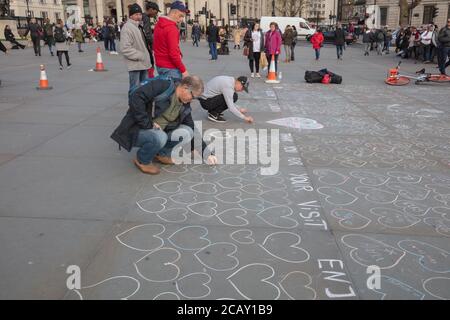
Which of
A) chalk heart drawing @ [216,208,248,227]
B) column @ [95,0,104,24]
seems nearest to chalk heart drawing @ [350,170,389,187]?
chalk heart drawing @ [216,208,248,227]

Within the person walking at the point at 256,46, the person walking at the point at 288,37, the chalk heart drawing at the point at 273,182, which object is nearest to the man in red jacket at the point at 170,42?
the chalk heart drawing at the point at 273,182

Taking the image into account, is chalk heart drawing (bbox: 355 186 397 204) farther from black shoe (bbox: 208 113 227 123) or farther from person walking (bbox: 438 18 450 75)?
person walking (bbox: 438 18 450 75)

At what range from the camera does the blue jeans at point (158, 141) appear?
4.58 metres

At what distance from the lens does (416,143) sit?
6324 mm

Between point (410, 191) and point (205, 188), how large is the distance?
2169mm

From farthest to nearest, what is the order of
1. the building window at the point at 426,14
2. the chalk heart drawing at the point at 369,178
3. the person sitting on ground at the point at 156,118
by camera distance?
the building window at the point at 426,14, the chalk heart drawing at the point at 369,178, the person sitting on ground at the point at 156,118

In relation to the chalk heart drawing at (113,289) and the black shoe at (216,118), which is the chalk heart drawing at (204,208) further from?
the black shoe at (216,118)

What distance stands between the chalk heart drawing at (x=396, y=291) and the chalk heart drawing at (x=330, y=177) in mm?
1862

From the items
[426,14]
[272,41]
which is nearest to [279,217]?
[272,41]

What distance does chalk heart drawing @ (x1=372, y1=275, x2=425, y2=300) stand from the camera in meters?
2.67
